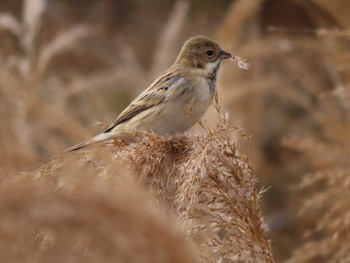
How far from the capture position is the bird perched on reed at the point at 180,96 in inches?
163

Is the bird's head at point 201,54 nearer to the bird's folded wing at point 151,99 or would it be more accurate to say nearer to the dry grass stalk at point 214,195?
the bird's folded wing at point 151,99

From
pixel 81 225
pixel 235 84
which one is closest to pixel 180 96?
pixel 81 225

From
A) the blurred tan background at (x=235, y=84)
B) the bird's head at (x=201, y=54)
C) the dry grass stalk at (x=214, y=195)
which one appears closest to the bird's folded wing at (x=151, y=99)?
the bird's head at (x=201, y=54)

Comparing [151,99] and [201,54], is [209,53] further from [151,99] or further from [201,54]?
[151,99]

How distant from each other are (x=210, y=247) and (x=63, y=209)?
41.0 inches

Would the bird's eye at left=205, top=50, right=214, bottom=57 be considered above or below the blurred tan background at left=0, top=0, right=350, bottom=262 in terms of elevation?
below

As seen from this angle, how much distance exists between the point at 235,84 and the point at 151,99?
3.95m

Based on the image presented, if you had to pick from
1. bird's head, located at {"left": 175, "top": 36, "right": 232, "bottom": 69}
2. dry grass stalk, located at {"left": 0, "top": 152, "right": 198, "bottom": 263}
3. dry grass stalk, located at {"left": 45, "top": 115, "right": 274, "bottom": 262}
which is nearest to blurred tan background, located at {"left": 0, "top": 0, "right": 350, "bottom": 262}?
dry grass stalk, located at {"left": 45, "top": 115, "right": 274, "bottom": 262}

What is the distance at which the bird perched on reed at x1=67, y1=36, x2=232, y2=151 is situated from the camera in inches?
163

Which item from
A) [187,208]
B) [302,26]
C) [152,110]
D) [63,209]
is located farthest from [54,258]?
[302,26]

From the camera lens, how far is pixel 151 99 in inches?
174

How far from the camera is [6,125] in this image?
536 centimetres

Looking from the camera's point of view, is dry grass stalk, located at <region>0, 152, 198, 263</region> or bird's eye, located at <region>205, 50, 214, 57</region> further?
bird's eye, located at <region>205, 50, 214, 57</region>

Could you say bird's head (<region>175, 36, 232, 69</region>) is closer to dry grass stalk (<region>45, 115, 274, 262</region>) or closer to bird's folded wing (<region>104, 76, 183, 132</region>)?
bird's folded wing (<region>104, 76, 183, 132</region>)
